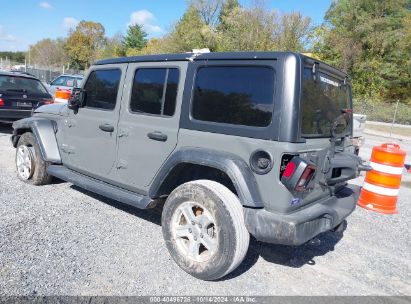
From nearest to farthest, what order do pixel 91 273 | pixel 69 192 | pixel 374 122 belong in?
pixel 91 273, pixel 69 192, pixel 374 122

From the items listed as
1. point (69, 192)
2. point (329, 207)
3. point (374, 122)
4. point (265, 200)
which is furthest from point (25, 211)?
point (374, 122)

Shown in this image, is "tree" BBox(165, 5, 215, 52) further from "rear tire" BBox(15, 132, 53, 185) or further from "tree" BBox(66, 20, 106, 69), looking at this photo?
"rear tire" BBox(15, 132, 53, 185)

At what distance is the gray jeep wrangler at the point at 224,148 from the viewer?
2830mm

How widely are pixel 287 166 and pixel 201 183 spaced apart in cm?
79

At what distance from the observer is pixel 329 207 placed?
3.34m

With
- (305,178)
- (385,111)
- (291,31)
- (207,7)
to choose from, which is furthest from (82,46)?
(305,178)

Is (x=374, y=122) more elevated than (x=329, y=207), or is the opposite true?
(x=374, y=122)

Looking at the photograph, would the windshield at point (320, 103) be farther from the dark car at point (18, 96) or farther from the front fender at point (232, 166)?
the dark car at point (18, 96)

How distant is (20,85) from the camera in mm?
9250

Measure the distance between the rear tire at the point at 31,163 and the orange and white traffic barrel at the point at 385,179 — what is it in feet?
16.1

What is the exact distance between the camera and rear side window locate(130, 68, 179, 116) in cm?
355

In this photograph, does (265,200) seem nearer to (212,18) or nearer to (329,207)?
(329,207)

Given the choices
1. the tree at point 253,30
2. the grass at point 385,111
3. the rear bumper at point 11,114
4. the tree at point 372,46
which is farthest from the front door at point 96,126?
the tree at point 372,46

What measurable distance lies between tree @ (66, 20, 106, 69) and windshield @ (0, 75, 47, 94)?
200 feet
